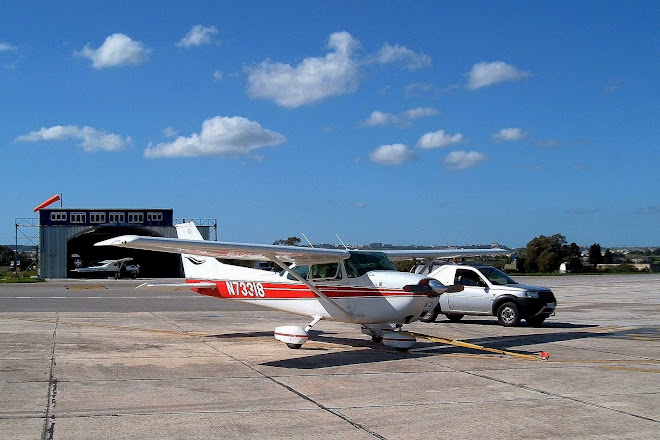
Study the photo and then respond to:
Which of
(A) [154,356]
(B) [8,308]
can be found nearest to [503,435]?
(A) [154,356]

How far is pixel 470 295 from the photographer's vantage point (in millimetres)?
17781

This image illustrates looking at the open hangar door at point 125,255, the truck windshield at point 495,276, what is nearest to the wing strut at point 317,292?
the truck windshield at point 495,276

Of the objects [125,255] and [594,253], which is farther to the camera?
[594,253]

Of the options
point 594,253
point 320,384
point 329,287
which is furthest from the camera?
point 594,253

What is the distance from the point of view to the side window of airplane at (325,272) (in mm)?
13143

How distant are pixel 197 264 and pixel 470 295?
24.0 feet

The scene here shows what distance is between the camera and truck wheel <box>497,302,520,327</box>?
1723 centimetres

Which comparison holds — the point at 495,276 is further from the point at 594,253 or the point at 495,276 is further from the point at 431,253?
the point at 594,253

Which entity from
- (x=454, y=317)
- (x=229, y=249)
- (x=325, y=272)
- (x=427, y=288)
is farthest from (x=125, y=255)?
(x=427, y=288)

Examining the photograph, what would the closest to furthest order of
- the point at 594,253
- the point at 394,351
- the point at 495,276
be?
1. the point at 394,351
2. the point at 495,276
3. the point at 594,253

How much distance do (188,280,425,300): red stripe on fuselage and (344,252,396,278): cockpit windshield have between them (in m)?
0.33

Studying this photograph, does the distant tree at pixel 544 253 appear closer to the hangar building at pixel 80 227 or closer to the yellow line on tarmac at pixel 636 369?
the hangar building at pixel 80 227

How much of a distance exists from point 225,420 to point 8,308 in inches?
730

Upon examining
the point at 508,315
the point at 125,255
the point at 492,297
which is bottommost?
the point at 508,315
